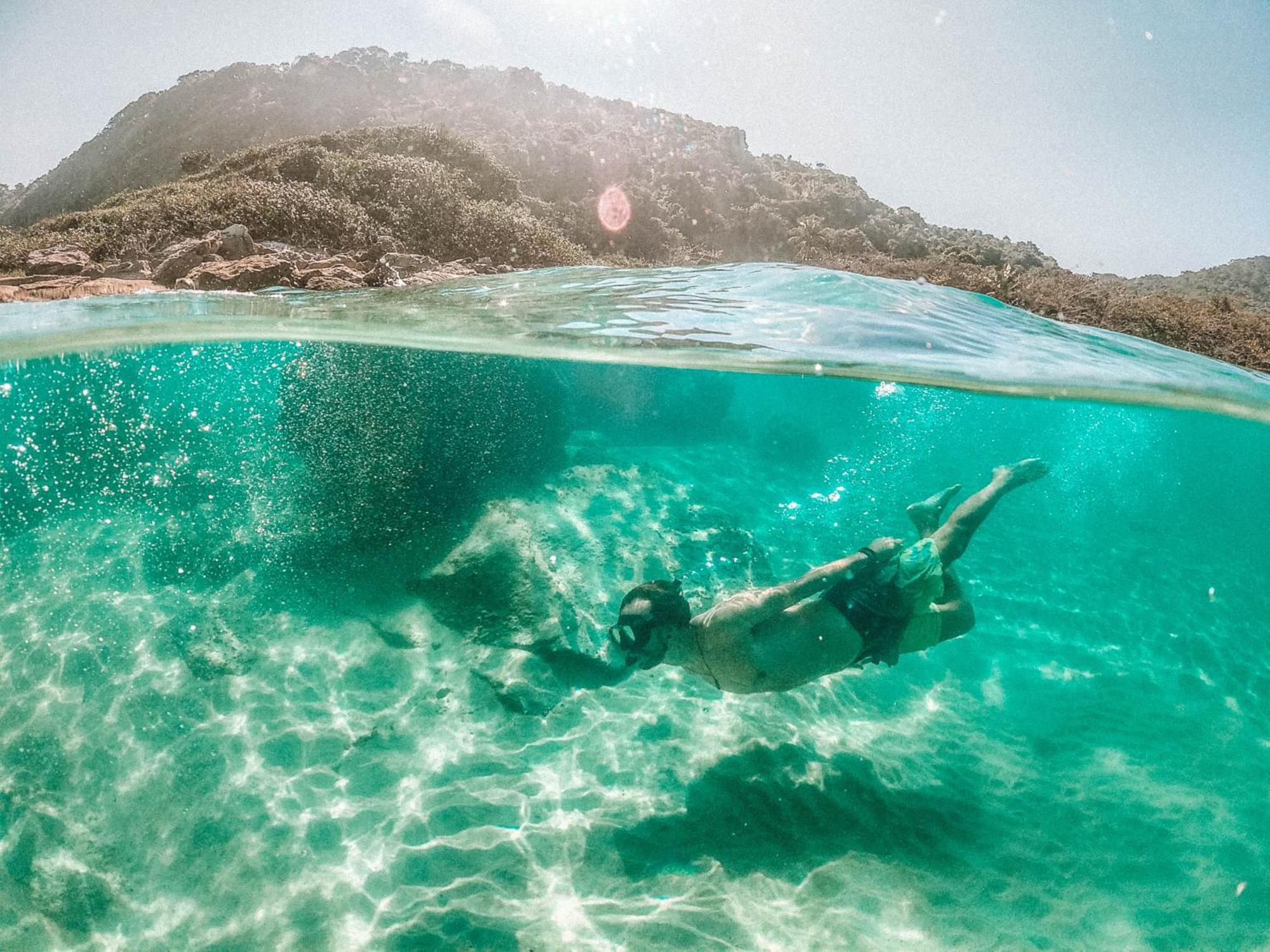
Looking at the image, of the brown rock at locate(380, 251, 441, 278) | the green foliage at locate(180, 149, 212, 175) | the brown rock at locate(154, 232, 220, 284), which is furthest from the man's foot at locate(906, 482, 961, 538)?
the green foliage at locate(180, 149, 212, 175)

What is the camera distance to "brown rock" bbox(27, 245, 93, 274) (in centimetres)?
1368

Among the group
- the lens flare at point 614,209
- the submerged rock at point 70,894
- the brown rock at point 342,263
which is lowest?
the submerged rock at point 70,894

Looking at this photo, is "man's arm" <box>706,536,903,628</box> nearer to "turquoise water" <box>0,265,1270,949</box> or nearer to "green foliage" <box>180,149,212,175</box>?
"turquoise water" <box>0,265,1270,949</box>

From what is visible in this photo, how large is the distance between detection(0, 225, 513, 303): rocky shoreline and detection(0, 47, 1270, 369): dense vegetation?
1.56 m

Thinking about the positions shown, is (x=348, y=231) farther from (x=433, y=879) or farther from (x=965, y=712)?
(x=965, y=712)

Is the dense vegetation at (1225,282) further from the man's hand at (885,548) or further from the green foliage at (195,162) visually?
the green foliage at (195,162)

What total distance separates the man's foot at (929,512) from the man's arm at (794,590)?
2.27 metres

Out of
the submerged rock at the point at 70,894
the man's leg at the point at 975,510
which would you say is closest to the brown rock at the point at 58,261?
the submerged rock at the point at 70,894

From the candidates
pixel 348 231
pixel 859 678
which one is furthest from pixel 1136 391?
pixel 348 231

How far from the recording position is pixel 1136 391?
10820mm

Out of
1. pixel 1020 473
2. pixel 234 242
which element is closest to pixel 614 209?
pixel 234 242

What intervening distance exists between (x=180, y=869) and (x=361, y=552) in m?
3.97

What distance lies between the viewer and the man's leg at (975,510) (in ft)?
23.2

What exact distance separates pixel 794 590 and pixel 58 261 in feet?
60.9
